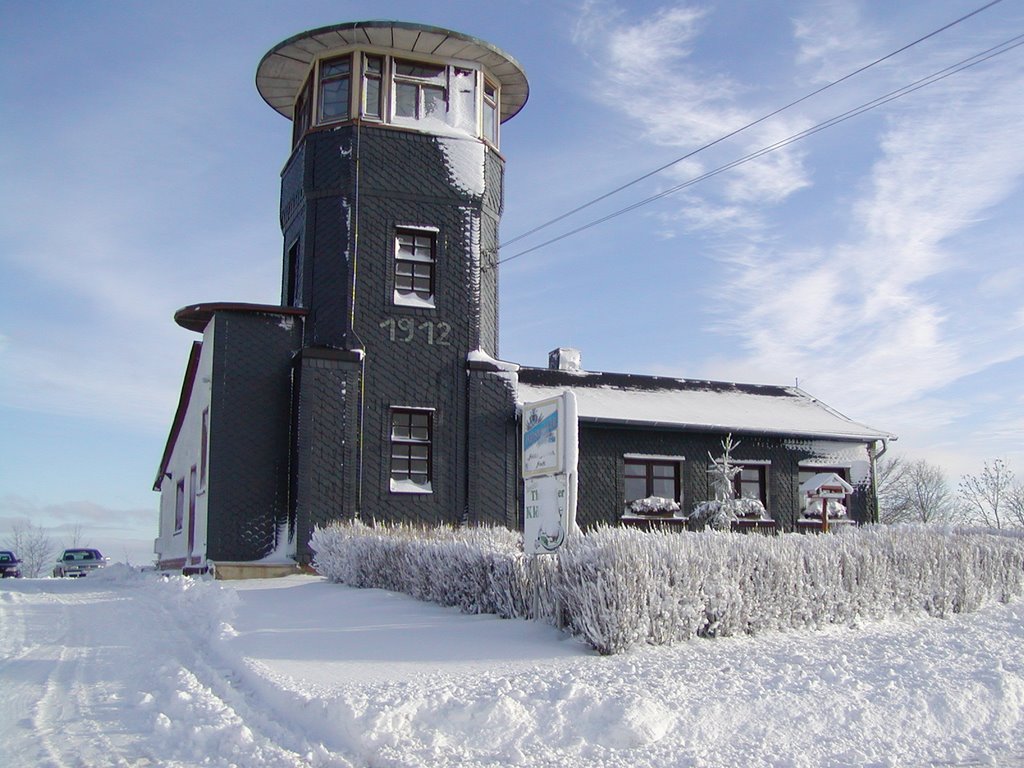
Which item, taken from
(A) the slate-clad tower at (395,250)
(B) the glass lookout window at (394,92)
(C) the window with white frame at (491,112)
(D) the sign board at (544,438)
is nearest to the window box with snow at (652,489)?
(A) the slate-clad tower at (395,250)

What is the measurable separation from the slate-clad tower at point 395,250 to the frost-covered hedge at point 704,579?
22.0ft

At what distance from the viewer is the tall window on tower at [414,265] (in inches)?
847

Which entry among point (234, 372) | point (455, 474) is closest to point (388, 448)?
point (455, 474)

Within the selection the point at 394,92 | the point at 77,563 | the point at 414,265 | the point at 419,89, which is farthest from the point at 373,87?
the point at 77,563

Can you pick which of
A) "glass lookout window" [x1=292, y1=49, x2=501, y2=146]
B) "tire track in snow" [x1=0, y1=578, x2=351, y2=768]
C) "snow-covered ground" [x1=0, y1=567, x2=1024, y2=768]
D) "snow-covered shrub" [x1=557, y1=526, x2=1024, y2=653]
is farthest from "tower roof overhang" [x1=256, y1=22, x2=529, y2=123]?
"snow-covered ground" [x1=0, y1=567, x2=1024, y2=768]

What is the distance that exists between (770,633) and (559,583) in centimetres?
227

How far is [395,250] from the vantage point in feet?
70.5

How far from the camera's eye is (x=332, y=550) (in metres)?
16.2

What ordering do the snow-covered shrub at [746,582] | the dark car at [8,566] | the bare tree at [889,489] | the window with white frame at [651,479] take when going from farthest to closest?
the bare tree at [889,489] < the dark car at [8,566] < the window with white frame at [651,479] < the snow-covered shrub at [746,582]

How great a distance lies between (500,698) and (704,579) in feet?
10.9

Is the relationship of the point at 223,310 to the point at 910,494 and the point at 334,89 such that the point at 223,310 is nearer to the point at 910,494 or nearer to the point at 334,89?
the point at 334,89

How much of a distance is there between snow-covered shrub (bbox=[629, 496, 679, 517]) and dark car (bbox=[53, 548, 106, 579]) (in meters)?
23.3

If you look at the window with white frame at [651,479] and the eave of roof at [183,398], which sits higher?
the eave of roof at [183,398]

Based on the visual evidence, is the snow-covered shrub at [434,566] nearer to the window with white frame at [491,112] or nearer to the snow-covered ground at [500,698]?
the snow-covered ground at [500,698]
